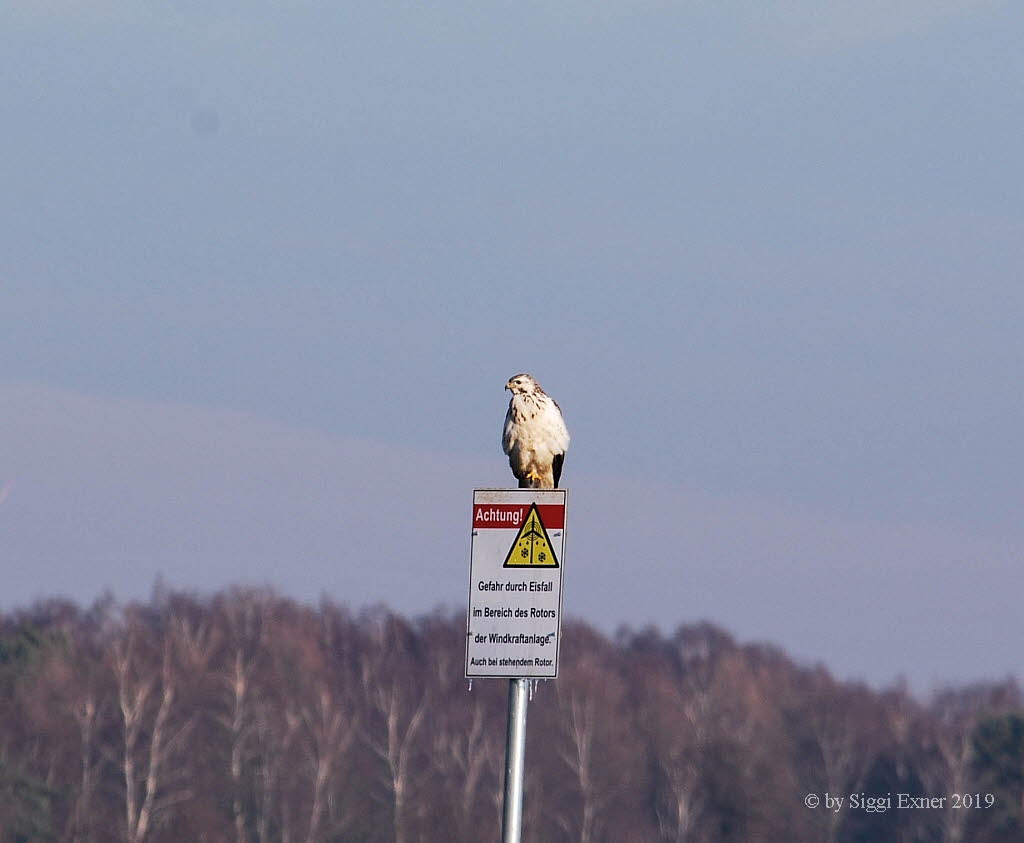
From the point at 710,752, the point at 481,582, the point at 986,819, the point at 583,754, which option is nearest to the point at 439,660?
the point at 583,754

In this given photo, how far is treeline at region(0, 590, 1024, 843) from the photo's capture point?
63.8 metres

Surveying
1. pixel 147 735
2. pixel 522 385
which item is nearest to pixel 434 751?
pixel 147 735

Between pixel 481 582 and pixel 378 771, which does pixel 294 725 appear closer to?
pixel 378 771

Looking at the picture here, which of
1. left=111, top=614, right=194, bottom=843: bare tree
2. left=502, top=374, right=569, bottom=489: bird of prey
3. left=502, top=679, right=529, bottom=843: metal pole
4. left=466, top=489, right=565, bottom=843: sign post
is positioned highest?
left=111, top=614, right=194, bottom=843: bare tree

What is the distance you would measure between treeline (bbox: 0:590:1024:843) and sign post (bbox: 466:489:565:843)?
173ft

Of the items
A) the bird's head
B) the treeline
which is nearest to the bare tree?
the treeline

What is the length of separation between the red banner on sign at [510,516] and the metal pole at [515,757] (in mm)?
824

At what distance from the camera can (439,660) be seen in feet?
263

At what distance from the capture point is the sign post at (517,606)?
34.4 ft

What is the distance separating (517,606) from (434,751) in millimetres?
63686

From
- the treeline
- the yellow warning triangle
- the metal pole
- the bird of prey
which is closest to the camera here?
the metal pole

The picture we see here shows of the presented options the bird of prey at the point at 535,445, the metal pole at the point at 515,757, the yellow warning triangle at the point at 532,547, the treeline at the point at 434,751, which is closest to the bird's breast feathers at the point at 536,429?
the bird of prey at the point at 535,445

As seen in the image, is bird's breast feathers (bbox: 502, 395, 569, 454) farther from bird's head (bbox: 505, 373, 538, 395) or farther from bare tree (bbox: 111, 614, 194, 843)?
bare tree (bbox: 111, 614, 194, 843)

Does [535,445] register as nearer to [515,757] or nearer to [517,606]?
[517,606]
